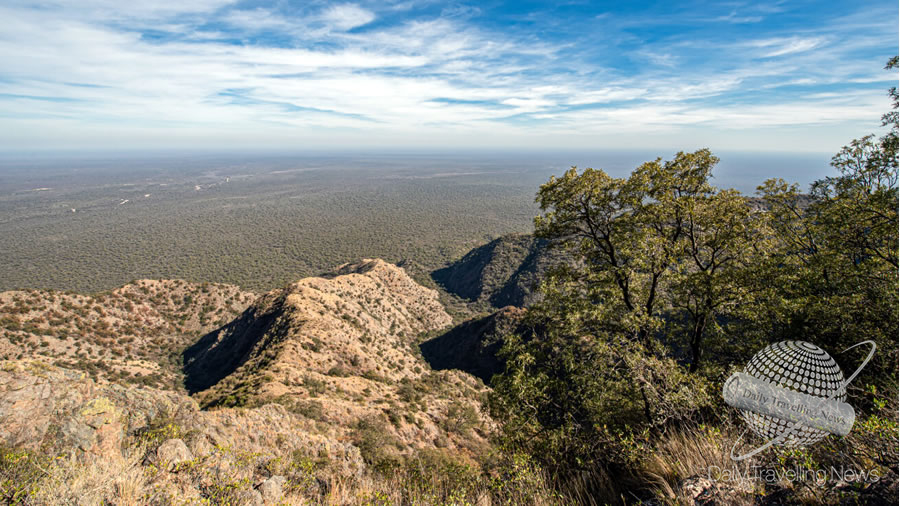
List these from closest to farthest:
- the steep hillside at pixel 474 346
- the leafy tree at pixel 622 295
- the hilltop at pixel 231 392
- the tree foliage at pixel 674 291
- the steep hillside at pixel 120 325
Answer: the hilltop at pixel 231 392 → the tree foliage at pixel 674 291 → the leafy tree at pixel 622 295 → the steep hillside at pixel 120 325 → the steep hillside at pixel 474 346

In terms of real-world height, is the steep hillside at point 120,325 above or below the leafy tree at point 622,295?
below

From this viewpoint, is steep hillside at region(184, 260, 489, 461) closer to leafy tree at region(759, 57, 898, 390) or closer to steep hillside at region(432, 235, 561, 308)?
leafy tree at region(759, 57, 898, 390)

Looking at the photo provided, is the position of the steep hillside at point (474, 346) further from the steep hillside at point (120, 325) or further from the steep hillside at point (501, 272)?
the steep hillside at point (120, 325)

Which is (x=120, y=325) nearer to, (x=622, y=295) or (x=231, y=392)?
(x=231, y=392)

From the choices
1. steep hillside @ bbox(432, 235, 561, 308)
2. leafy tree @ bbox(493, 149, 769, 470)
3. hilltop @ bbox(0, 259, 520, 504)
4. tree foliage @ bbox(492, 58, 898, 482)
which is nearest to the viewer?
hilltop @ bbox(0, 259, 520, 504)

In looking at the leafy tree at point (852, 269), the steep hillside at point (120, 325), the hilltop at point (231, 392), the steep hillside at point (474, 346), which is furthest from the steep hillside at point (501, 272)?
the leafy tree at point (852, 269)

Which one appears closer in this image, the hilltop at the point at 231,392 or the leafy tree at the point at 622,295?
the hilltop at the point at 231,392

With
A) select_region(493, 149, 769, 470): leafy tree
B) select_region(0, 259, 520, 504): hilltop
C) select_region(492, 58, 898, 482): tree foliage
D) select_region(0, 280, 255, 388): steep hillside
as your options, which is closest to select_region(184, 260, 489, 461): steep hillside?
select_region(0, 259, 520, 504): hilltop
